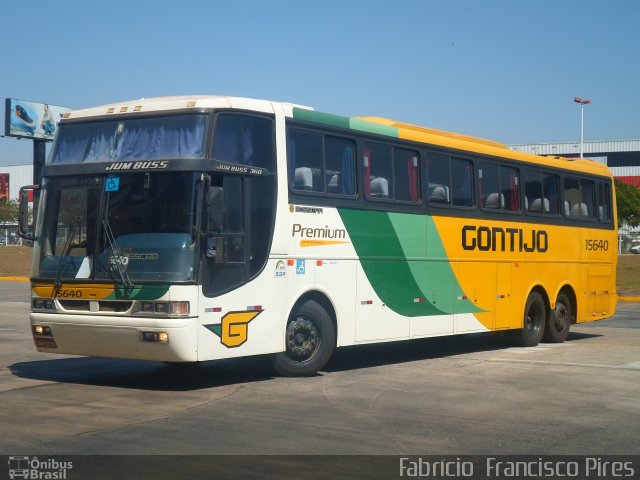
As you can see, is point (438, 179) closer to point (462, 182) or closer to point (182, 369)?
point (462, 182)

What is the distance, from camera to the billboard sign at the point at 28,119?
5969 cm

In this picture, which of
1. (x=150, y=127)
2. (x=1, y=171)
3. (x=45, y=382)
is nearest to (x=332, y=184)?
(x=150, y=127)

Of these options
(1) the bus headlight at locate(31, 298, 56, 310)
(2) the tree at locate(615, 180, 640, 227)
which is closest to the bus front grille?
(1) the bus headlight at locate(31, 298, 56, 310)

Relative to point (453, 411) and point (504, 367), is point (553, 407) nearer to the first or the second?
point (453, 411)

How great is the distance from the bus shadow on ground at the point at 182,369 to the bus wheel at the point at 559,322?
198 centimetres

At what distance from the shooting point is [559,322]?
18078 millimetres

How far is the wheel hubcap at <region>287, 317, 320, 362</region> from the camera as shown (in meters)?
11.9

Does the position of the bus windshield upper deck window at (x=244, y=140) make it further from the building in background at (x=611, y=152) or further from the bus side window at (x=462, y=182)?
the building in background at (x=611, y=152)

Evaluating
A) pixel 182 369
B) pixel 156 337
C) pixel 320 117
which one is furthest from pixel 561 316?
pixel 156 337

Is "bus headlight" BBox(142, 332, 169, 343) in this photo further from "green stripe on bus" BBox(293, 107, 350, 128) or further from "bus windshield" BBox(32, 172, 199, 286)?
"green stripe on bus" BBox(293, 107, 350, 128)

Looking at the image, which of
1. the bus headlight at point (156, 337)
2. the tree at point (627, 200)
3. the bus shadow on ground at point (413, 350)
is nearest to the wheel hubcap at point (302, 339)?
the bus shadow on ground at point (413, 350)

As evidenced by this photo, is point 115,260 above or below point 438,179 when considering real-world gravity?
below

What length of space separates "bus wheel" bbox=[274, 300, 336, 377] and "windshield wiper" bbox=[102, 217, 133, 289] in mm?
2317

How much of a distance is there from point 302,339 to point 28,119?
2100 inches
